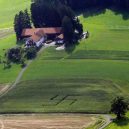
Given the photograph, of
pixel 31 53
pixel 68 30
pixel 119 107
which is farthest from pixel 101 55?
pixel 119 107

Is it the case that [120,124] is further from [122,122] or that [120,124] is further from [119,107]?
[119,107]

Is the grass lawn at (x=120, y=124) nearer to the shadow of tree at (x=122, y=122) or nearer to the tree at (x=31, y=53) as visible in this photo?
the shadow of tree at (x=122, y=122)

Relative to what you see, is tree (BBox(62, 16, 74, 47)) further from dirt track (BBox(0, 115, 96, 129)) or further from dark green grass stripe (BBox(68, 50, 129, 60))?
dirt track (BBox(0, 115, 96, 129))

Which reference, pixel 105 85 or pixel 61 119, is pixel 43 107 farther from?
pixel 105 85

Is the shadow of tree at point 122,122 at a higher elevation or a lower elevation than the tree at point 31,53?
lower

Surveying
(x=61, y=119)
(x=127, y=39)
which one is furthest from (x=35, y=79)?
(x=127, y=39)

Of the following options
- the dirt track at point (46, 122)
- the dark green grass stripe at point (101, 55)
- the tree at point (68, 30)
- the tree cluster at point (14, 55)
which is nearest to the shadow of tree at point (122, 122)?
the dirt track at point (46, 122)

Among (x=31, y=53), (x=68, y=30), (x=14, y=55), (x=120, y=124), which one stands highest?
(x=68, y=30)
